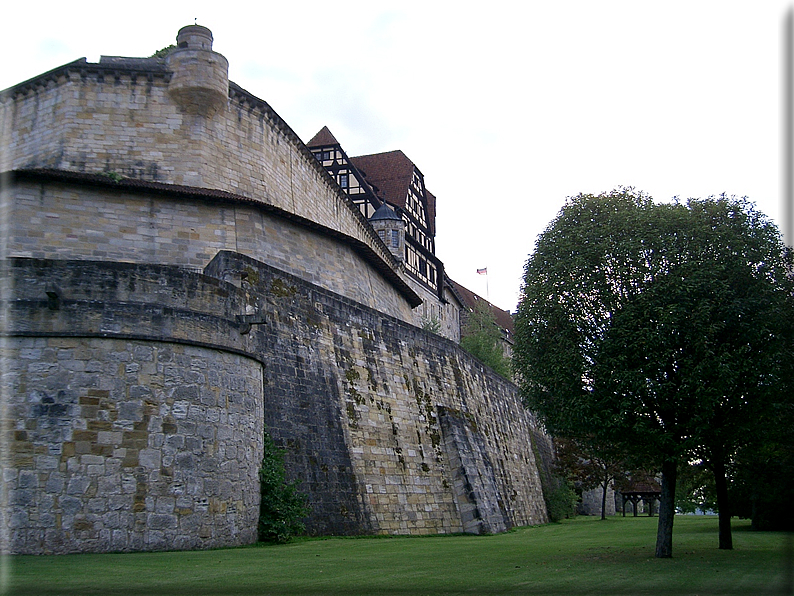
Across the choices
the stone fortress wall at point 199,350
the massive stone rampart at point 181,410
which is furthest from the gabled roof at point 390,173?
the massive stone rampart at point 181,410

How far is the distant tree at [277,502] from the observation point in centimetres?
1783

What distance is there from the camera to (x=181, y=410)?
16.0 metres

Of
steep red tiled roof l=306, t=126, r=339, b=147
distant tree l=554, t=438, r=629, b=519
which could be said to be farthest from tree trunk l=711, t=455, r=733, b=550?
steep red tiled roof l=306, t=126, r=339, b=147

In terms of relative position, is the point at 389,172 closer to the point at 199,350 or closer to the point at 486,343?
the point at 486,343

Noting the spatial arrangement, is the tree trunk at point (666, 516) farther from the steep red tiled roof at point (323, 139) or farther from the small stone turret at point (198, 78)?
the steep red tiled roof at point (323, 139)

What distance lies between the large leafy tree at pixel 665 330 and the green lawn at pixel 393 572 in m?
2.72

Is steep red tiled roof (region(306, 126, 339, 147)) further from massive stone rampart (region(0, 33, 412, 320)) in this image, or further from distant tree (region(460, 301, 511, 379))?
massive stone rampart (region(0, 33, 412, 320))

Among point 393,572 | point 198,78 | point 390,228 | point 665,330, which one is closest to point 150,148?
point 198,78

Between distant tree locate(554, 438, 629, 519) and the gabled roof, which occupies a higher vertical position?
the gabled roof

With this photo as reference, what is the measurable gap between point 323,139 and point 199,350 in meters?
38.5

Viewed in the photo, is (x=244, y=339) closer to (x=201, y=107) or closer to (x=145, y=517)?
(x=145, y=517)

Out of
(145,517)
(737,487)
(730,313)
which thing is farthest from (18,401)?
(737,487)

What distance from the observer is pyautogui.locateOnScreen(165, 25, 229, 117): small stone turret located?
29.6 m

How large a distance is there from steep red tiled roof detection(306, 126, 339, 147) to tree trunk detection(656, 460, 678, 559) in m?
38.0
